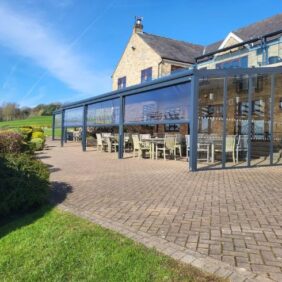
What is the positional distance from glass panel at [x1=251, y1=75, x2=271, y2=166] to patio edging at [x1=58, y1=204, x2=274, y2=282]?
8.83 meters

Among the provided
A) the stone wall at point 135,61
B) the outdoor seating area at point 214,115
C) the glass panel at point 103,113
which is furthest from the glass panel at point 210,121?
the stone wall at point 135,61

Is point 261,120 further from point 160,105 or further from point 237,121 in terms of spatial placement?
point 160,105

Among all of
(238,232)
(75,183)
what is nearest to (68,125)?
(75,183)

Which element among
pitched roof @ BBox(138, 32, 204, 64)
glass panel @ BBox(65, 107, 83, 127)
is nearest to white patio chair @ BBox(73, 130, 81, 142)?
glass panel @ BBox(65, 107, 83, 127)

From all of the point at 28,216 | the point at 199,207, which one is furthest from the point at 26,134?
the point at 199,207

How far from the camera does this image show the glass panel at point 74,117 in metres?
22.7

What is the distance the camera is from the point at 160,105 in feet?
45.8

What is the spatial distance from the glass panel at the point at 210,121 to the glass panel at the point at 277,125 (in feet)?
6.59

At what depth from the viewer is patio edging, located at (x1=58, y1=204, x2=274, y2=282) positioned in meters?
3.40

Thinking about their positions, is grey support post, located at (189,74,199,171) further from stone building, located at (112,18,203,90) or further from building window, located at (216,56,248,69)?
stone building, located at (112,18,203,90)

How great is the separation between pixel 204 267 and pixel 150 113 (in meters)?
11.5

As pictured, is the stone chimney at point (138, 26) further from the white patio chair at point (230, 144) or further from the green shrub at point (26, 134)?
the white patio chair at point (230, 144)

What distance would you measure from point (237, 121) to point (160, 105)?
3025 mm

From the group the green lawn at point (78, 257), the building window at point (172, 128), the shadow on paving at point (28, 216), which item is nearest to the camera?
the green lawn at point (78, 257)
